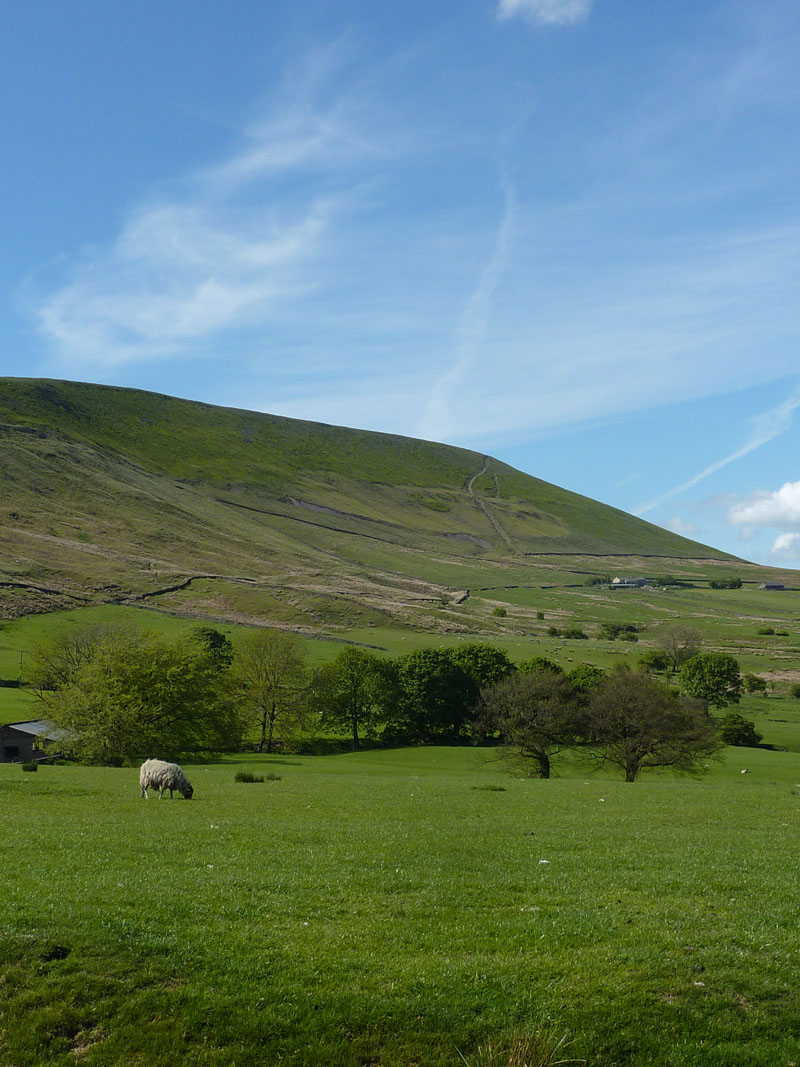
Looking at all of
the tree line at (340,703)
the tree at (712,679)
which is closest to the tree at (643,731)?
the tree line at (340,703)

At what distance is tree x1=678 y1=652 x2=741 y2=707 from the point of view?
365ft

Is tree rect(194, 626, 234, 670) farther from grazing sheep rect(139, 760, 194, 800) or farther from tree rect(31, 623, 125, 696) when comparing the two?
grazing sheep rect(139, 760, 194, 800)

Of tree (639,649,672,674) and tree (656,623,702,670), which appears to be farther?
tree (656,623,702,670)

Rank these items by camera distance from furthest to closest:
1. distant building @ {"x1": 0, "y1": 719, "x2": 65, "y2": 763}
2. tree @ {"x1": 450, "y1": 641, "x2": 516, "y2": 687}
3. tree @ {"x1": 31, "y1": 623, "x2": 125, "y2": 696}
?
tree @ {"x1": 450, "y1": 641, "x2": 516, "y2": 687} → tree @ {"x1": 31, "y1": 623, "x2": 125, "y2": 696} → distant building @ {"x1": 0, "y1": 719, "x2": 65, "y2": 763}

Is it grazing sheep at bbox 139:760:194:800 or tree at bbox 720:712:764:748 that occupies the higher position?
grazing sheep at bbox 139:760:194:800

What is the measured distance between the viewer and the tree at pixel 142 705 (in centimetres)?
6153

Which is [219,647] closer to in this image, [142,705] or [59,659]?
[59,659]

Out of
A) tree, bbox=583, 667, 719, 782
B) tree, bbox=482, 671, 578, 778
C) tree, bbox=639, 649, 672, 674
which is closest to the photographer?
tree, bbox=583, 667, 719, 782

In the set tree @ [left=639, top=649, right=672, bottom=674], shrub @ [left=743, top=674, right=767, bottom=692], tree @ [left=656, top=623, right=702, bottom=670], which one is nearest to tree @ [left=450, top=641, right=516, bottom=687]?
tree @ [left=639, top=649, right=672, bottom=674]

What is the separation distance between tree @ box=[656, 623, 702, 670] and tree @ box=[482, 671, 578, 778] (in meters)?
83.5

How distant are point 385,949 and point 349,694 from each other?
8810 cm

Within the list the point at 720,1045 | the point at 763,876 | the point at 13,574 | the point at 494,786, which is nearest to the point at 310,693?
the point at 494,786

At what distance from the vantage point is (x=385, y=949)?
1115 centimetres

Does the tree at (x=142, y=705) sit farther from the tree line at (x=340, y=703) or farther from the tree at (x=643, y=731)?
the tree at (x=643, y=731)
